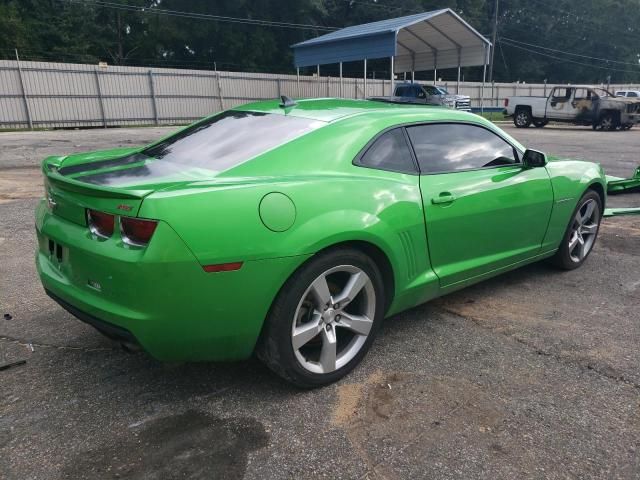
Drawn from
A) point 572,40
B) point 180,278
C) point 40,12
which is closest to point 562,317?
point 180,278

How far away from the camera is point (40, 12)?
121 ft

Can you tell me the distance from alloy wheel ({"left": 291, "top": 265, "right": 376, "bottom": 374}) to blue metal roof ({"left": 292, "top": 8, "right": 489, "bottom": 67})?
21358 millimetres

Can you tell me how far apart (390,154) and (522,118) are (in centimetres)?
2319

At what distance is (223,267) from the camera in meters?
2.29

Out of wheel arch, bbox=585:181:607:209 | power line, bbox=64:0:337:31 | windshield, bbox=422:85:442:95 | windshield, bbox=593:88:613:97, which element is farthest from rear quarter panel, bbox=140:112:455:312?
power line, bbox=64:0:337:31

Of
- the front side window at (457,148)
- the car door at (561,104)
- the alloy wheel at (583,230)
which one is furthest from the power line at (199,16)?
the front side window at (457,148)

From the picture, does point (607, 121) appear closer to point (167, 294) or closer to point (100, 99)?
point (100, 99)

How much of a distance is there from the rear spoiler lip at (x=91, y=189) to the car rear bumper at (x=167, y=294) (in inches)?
7.1

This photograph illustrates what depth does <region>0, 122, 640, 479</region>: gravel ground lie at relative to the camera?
7.26ft

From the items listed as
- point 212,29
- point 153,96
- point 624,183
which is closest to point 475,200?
point 624,183

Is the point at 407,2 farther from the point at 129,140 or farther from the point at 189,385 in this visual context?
the point at 189,385

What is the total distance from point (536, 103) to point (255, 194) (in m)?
23.6

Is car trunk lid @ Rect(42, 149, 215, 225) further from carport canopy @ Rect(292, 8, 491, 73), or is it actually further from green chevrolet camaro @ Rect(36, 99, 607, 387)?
carport canopy @ Rect(292, 8, 491, 73)

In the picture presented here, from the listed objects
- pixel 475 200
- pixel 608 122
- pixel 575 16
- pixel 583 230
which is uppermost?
pixel 575 16
